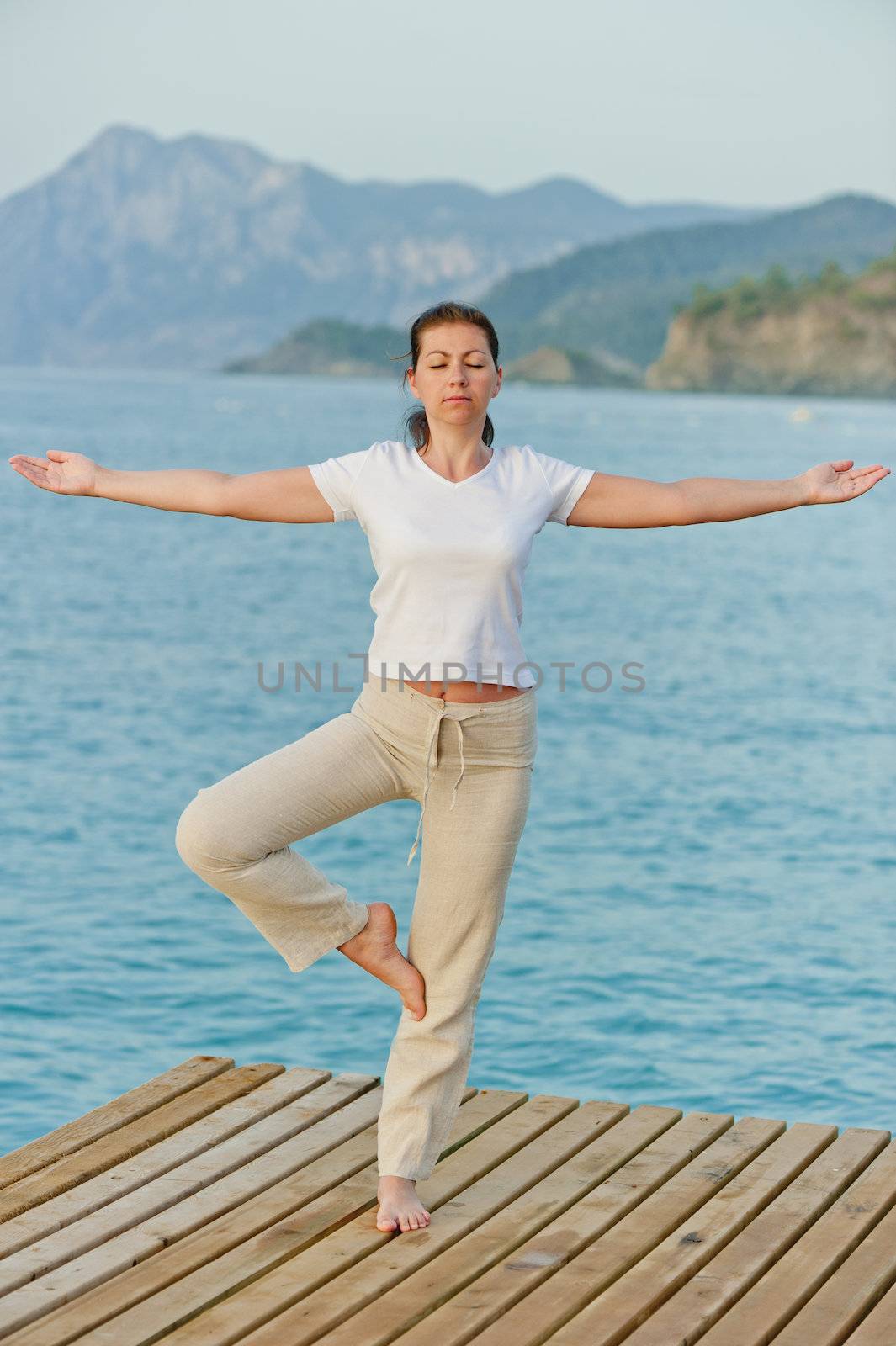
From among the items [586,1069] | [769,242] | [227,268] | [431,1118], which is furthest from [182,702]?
[227,268]

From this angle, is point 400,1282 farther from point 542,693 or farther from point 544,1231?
point 542,693

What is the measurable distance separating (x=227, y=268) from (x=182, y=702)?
5427 inches

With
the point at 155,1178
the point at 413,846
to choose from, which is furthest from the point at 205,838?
the point at 155,1178

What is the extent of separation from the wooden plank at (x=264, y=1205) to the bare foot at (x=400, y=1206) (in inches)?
3.5

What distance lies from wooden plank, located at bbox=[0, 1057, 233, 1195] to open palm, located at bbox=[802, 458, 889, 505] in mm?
2065

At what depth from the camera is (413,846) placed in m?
3.40

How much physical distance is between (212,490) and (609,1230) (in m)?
1.67

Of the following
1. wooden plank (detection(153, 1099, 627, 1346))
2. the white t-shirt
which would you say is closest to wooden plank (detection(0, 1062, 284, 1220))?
wooden plank (detection(153, 1099, 627, 1346))

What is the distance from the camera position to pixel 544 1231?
349 centimetres

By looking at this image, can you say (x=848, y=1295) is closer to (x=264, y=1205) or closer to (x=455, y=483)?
(x=264, y=1205)

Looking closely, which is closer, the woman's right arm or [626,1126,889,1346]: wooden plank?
[626,1126,889,1346]: wooden plank

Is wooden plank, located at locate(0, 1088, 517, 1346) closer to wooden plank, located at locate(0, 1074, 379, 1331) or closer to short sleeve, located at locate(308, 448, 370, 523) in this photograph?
wooden plank, located at locate(0, 1074, 379, 1331)

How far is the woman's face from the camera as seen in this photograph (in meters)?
3.35

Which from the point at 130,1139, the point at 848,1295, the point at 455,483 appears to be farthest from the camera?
the point at 130,1139
